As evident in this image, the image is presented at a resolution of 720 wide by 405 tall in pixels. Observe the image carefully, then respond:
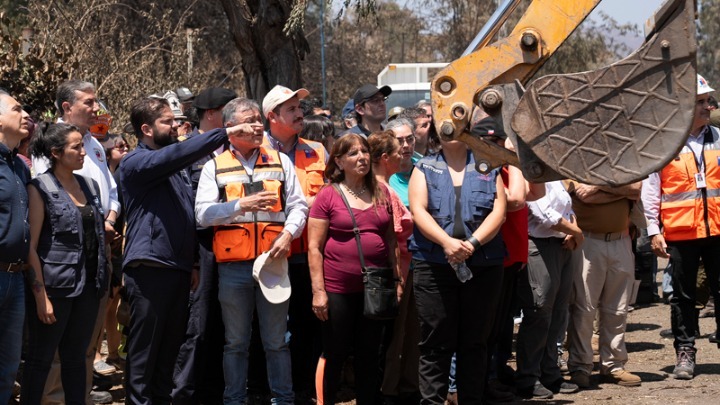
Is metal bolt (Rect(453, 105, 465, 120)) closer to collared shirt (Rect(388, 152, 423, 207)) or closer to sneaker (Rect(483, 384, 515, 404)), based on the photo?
collared shirt (Rect(388, 152, 423, 207))

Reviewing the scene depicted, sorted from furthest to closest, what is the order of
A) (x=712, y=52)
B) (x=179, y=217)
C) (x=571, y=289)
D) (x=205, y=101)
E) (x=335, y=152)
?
1. (x=712, y=52)
2. (x=571, y=289)
3. (x=205, y=101)
4. (x=335, y=152)
5. (x=179, y=217)

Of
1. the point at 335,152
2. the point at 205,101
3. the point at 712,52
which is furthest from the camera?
the point at 712,52

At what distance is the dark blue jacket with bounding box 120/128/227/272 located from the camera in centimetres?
688

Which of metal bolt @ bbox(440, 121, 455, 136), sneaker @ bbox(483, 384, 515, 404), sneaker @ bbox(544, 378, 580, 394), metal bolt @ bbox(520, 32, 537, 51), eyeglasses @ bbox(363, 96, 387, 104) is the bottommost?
sneaker @ bbox(483, 384, 515, 404)

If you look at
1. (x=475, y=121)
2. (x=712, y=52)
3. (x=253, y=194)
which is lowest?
(x=253, y=194)

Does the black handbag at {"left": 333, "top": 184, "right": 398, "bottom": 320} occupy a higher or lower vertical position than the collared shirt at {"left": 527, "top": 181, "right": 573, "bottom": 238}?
lower

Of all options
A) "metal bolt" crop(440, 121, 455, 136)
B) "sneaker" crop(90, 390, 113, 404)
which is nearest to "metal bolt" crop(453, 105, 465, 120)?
"metal bolt" crop(440, 121, 455, 136)

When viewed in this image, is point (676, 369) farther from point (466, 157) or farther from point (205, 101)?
point (205, 101)

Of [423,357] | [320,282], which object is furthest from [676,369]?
[320,282]

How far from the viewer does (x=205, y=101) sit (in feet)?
27.9

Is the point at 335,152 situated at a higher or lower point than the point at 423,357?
higher

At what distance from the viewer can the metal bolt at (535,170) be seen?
5141 millimetres

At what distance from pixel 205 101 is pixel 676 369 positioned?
14.9 ft

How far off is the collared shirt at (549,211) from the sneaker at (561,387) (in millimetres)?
1214
